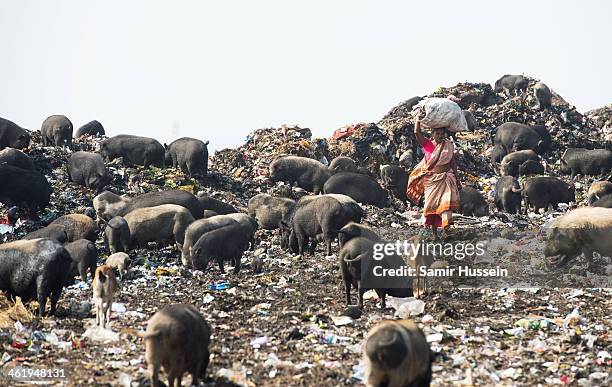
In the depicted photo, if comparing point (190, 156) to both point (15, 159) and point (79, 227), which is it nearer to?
point (15, 159)

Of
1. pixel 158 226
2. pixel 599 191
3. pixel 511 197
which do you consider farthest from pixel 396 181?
pixel 158 226

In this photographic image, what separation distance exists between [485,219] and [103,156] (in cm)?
1081

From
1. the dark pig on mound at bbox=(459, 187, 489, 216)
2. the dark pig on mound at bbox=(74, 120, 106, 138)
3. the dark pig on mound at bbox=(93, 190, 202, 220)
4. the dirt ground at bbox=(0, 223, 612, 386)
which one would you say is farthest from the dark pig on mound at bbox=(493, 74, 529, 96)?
the dirt ground at bbox=(0, 223, 612, 386)

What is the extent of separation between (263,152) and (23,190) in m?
9.46

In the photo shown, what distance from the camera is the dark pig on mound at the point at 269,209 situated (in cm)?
1877

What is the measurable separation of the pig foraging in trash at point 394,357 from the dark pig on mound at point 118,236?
9567 mm

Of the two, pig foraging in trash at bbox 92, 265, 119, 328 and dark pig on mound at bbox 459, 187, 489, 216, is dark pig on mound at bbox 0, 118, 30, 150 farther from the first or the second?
pig foraging in trash at bbox 92, 265, 119, 328

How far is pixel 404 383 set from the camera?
7.12 m

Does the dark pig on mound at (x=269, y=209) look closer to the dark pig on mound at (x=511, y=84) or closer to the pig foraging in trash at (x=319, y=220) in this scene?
the pig foraging in trash at (x=319, y=220)

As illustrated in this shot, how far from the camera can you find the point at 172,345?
763 centimetres

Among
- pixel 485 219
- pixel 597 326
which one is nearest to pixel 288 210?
pixel 485 219

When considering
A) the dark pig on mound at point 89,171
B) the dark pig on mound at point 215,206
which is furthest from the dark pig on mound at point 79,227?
the dark pig on mound at point 89,171

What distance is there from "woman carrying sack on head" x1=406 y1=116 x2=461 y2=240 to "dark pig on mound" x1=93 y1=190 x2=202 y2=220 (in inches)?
280

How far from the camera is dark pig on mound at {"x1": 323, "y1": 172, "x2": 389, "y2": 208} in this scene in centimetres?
2089
